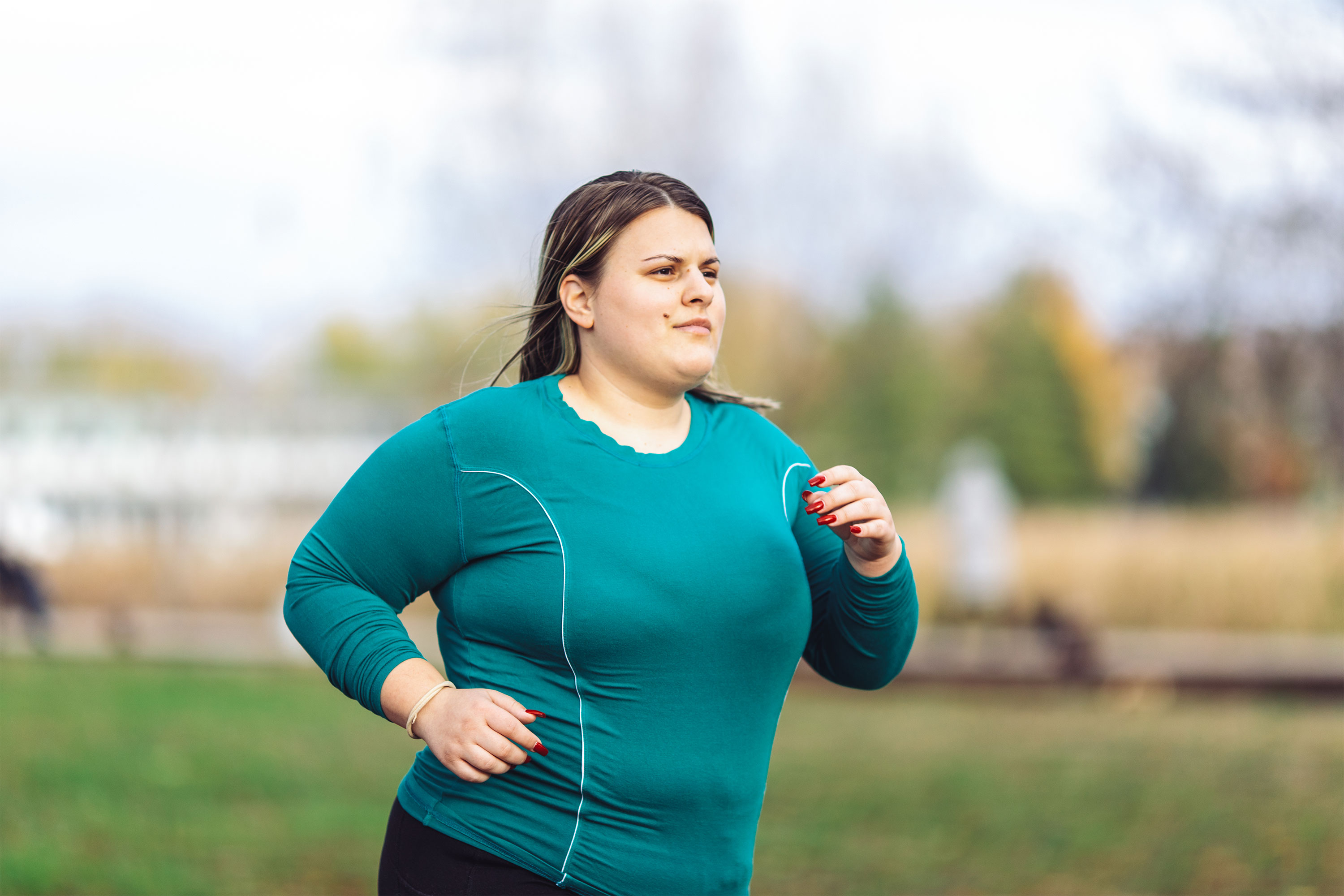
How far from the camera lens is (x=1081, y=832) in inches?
270

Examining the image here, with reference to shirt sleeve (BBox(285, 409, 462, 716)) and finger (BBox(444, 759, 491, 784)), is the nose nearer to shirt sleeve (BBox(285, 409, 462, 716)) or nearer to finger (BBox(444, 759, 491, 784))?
shirt sleeve (BBox(285, 409, 462, 716))

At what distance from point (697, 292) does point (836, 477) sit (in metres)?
0.41

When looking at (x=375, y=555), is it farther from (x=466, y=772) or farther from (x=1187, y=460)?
(x=1187, y=460)

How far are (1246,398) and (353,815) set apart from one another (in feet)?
31.6

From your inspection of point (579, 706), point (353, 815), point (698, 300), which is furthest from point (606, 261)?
point (353, 815)

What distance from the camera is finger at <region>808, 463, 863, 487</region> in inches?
90.0

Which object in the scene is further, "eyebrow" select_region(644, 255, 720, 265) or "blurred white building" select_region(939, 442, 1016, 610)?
"blurred white building" select_region(939, 442, 1016, 610)

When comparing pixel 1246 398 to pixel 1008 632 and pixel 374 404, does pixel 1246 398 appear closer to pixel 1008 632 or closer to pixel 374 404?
pixel 1008 632

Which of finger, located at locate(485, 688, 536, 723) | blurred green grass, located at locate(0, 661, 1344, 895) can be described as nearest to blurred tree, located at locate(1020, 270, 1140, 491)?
blurred green grass, located at locate(0, 661, 1344, 895)

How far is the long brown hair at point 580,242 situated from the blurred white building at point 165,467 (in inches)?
624

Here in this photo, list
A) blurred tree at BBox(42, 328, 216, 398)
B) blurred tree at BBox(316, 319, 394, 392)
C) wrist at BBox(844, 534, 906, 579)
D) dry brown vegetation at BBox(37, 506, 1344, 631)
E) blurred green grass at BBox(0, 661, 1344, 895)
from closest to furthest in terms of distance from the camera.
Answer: wrist at BBox(844, 534, 906, 579) → blurred green grass at BBox(0, 661, 1344, 895) → dry brown vegetation at BBox(37, 506, 1344, 631) → blurred tree at BBox(42, 328, 216, 398) → blurred tree at BBox(316, 319, 394, 392)

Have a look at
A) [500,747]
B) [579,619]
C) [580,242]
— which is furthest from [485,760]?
[580,242]

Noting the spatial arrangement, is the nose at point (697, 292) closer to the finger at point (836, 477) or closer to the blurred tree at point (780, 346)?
the finger at point (836, 477)

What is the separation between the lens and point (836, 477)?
2.29 metres
